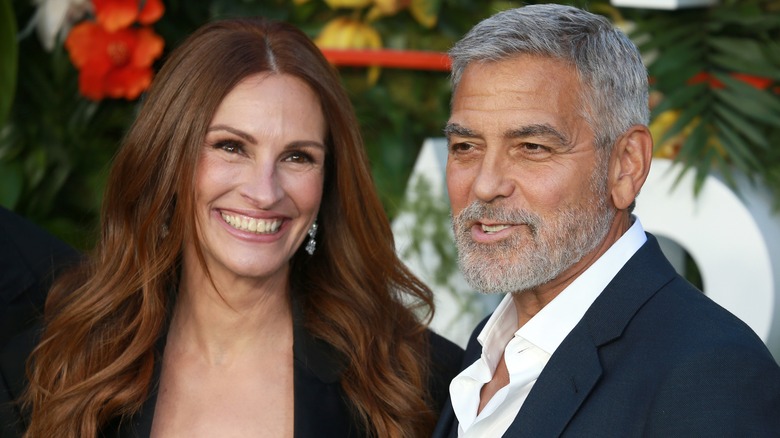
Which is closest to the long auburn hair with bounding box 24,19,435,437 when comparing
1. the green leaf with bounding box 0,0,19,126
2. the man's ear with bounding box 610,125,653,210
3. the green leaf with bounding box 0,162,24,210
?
the man's ear with bounding box 610,125,653,210

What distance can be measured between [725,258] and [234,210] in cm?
159

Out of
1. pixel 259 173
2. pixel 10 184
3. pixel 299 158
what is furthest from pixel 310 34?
pixel 259 173

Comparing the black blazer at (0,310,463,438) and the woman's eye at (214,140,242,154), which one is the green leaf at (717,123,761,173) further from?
the woman's eye at (214,140,242,154)

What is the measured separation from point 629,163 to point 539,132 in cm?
20

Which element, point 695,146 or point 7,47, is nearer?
point 695,146

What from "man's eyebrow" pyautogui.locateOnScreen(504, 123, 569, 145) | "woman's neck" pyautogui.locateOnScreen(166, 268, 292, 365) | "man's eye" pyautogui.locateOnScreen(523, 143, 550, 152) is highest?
"man's eyebrow" pyautogui.locateOnScreen(504, 123, 569, 145)

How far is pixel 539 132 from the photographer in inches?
91.8

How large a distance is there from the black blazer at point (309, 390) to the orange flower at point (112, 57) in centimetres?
160

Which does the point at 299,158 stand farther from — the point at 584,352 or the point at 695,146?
the point at 695,146

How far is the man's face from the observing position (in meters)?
2.34

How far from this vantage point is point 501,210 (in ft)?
7.73

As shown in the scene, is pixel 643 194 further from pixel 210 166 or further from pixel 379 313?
pixel 210 166

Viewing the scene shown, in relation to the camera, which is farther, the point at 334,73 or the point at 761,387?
the point at 334,73

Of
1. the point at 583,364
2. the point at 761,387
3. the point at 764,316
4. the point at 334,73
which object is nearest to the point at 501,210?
the point at 583,364
